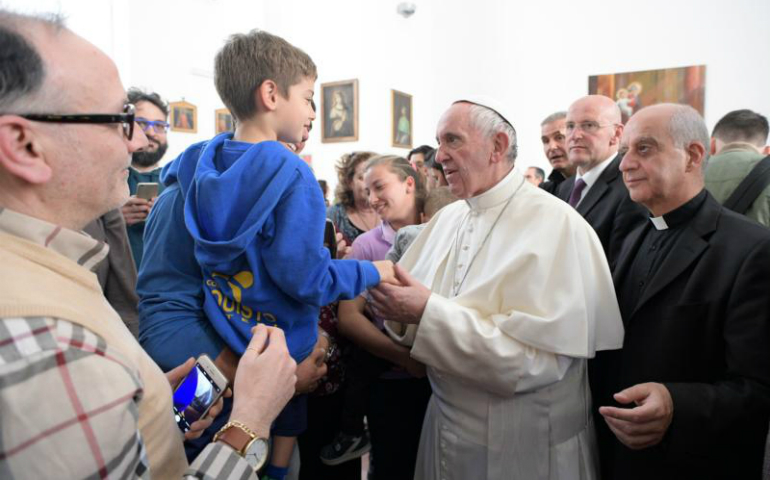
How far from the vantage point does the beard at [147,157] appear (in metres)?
3.67

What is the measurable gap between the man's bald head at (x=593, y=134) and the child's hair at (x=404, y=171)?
132cm

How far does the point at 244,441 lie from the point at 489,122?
164 cm

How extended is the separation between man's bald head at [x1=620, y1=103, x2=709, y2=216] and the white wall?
733cm

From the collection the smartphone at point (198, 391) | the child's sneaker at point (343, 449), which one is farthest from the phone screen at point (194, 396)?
the child's sneaker at point (343, 449)

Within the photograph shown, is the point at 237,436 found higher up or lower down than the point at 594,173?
lower down

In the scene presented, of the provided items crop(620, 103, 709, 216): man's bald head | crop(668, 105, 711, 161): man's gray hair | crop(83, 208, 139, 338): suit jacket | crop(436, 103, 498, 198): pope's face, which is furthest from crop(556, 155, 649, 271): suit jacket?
crop(83, 208, 139, 338): suit jacket

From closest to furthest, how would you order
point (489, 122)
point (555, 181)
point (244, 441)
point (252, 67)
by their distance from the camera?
point (244, 441) < point (252, 67) < point (489, 122) < point (555, 181)

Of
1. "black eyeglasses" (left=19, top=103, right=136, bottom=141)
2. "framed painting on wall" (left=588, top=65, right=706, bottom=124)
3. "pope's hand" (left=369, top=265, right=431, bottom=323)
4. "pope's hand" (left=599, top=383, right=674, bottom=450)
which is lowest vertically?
"pope's hand" (left=599, top=383, right=674, bottom=450)

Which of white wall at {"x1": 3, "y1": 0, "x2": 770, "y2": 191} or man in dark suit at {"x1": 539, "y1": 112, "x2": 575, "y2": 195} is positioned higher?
white wall at {"x1": 3, "y1": 0, "x2": 770, "y2": 191}

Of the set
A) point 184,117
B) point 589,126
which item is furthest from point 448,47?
point 589,126

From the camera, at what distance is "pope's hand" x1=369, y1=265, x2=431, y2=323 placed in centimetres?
192

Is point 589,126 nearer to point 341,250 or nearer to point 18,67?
point 341,250

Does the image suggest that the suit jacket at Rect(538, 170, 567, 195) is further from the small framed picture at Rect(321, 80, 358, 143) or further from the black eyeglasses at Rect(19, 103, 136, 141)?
the small framed picture at Rect(321, 80, 358, 143)

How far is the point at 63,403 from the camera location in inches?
31.0
